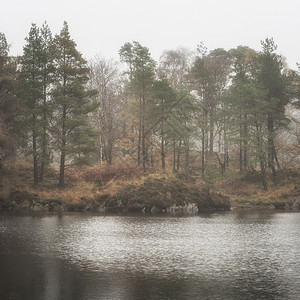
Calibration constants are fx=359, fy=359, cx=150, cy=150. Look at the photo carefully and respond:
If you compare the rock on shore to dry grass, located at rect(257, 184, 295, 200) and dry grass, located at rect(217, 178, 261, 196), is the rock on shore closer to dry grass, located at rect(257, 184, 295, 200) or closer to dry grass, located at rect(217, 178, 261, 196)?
dry grass, located at rect(217, 178, 261, 196)

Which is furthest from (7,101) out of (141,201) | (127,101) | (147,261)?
(127,101)

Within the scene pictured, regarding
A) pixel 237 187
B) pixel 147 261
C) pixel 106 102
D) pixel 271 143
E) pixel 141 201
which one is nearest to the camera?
pixel 147 261

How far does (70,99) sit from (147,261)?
24042 mm

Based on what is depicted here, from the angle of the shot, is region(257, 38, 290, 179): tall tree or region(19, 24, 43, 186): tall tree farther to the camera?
region(257, 38, 290, 179): tall tree

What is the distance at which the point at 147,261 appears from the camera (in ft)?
40.4

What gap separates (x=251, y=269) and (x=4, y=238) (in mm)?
10939

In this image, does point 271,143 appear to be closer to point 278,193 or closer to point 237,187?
point 278,193

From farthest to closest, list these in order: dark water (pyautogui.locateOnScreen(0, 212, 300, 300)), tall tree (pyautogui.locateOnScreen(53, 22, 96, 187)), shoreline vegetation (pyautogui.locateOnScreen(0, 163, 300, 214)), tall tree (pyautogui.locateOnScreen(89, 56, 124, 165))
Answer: tall tree (pyautogui.locateOnScreen(89, 56, 124, 165)) → tall tree (pyautogui.locateOnScreen(53, 22, 96, 187)) → shoreline vegetation (pyautogui.locateOnScreen(0, 163, 300, 214)) → dark water (pyautogui.locateOnScreen(0, 212, 300, 300))

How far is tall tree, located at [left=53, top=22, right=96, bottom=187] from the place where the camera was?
1294 inches

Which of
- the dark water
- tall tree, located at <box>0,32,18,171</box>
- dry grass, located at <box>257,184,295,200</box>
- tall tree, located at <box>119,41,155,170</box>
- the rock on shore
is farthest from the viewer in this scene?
tall tree, located at <box>119,41,155,170</box>

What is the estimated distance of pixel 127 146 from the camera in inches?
1871

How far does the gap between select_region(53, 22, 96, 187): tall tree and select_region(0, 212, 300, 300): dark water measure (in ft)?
41.8

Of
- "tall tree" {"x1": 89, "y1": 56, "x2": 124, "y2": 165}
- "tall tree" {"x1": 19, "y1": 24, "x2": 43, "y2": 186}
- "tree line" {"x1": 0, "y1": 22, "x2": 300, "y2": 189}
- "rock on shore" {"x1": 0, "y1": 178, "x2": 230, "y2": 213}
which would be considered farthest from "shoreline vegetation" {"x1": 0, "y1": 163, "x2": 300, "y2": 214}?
"tall tree" {"x1": 89, "y1": 56, "x2": 124, "y2": 165}

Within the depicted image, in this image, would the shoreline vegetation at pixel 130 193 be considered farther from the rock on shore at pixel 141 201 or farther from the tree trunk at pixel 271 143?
the tree trunk at pixel 271 143
